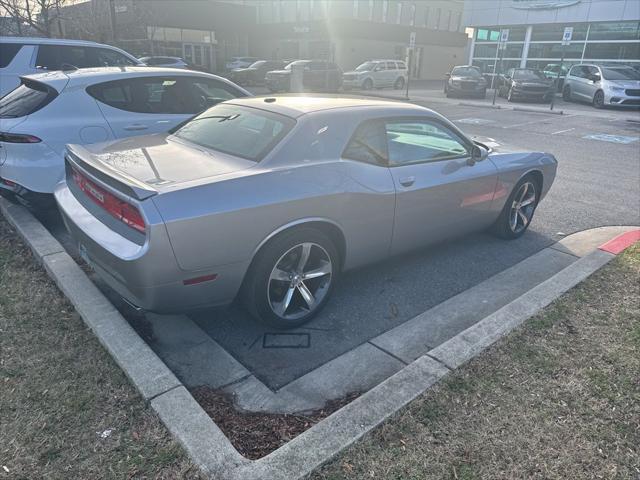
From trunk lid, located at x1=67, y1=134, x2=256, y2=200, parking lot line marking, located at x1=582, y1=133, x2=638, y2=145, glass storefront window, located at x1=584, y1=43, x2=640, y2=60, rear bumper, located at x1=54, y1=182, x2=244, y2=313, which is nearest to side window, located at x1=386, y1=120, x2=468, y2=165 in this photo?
trunk lid, located at x1=67, y1=134, x2=256, y2=200

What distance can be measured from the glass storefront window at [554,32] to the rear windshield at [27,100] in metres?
31.8

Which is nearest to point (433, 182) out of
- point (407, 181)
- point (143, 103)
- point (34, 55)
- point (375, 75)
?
point (407, 181)

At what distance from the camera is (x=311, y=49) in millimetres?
40906

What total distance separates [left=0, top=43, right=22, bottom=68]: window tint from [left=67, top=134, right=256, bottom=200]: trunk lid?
570cm

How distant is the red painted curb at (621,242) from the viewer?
490 centimetres

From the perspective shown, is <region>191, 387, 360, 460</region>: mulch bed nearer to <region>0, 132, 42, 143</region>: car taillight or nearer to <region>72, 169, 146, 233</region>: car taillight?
<region>72, 169, 146, 233</region>: car taillight

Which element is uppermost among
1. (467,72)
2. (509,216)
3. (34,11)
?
(34,11)

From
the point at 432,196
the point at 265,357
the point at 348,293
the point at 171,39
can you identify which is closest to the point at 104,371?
the point at 265,357

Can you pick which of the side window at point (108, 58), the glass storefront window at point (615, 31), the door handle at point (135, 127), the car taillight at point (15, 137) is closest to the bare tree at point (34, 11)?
the side window at point (108, 58)

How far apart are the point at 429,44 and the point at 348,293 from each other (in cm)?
4963

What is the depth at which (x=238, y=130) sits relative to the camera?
3.79 m

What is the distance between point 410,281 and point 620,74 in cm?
2095

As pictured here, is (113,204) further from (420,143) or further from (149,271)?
(420,143)

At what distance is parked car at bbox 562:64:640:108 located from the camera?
1944 centimetres
